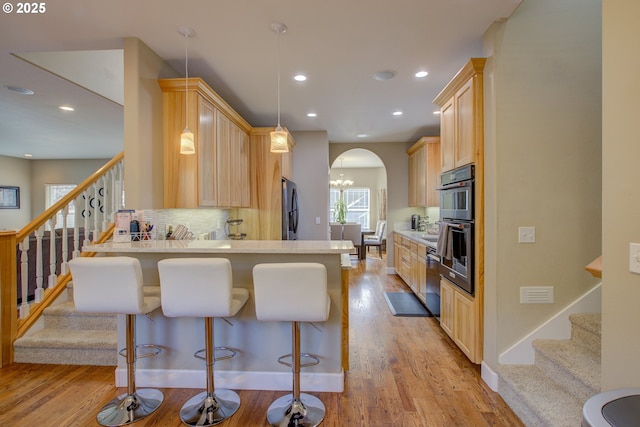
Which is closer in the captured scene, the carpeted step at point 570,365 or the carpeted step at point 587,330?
the carpeted step at point 570,365

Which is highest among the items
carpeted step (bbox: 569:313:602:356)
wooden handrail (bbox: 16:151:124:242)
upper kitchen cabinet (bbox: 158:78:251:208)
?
upper kitchen cabinet (bbox: 158:78:251:208)

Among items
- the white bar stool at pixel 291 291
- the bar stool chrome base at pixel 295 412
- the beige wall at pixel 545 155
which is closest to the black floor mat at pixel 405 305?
the beige wall at pixel 545 155

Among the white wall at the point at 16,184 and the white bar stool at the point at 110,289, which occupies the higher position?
the white wall at the point at 16,184

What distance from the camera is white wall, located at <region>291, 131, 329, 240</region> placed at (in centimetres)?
546

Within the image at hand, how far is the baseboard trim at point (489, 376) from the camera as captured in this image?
2.23 metres

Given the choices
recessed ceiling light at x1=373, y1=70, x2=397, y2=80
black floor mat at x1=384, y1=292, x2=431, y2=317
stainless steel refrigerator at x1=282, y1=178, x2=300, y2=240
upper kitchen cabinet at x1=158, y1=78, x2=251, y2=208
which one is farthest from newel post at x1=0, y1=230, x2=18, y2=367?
black floor mat at x1=384, y1=292, x2=431, y2=317

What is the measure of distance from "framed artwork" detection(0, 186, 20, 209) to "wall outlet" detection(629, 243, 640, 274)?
10753 millimetres

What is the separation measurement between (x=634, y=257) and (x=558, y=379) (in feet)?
3.91

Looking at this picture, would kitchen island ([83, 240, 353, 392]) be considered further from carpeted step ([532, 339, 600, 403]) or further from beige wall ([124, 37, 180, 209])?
carpeted step ([532, 339, 600, 403])

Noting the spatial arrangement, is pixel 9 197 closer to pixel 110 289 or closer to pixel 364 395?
pixel 110 289

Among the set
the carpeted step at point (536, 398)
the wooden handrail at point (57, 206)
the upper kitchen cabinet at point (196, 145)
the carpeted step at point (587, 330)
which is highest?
the upper kitchen cabinet at point (196, 145)

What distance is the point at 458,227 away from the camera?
273cm

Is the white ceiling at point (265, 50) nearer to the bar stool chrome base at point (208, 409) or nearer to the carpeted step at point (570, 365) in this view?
the carpeted step at point (570, 365)

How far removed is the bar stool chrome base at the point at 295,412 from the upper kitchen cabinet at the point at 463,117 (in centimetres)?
214
